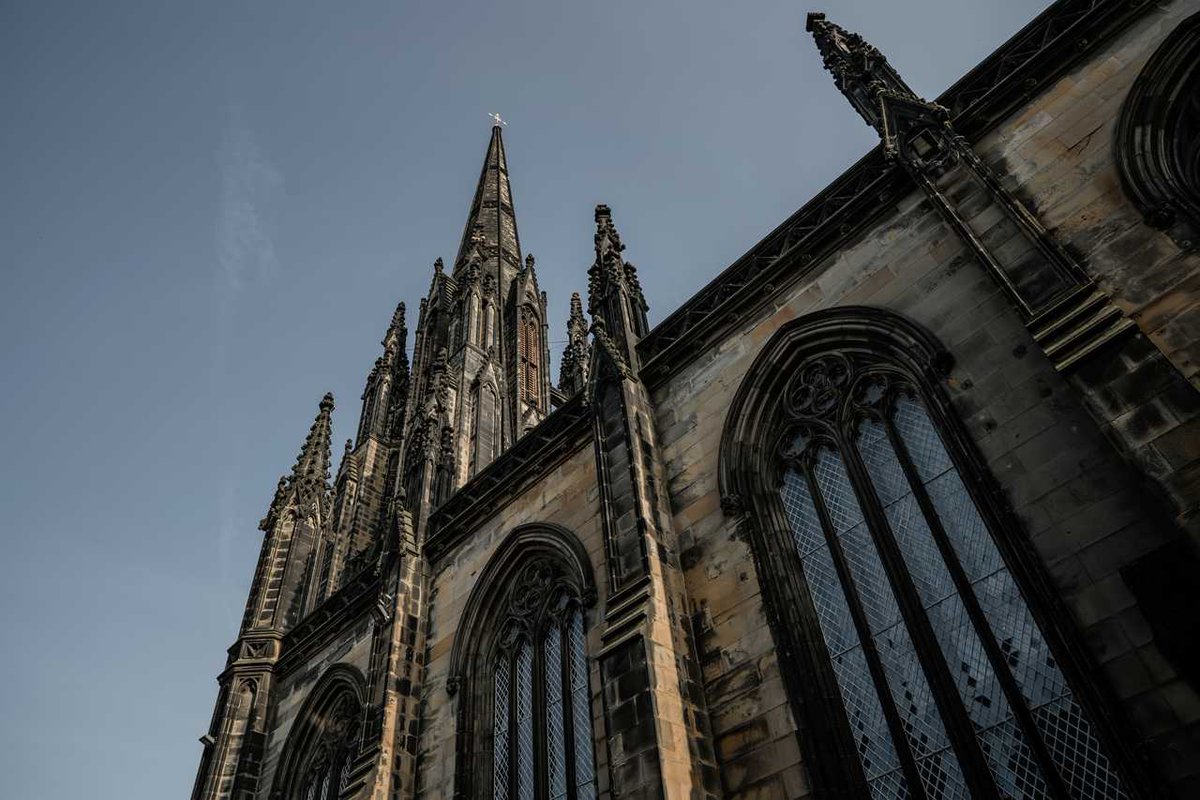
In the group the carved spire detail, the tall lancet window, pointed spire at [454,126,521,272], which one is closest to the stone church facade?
the carved spire detail

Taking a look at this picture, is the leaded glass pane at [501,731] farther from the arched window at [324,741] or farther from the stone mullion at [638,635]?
the arched window at [324,741]

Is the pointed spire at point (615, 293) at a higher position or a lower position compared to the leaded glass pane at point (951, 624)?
higher

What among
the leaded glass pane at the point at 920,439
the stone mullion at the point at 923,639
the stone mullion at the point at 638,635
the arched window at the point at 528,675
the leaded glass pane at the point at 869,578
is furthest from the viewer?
the arched window at the point at 528,675

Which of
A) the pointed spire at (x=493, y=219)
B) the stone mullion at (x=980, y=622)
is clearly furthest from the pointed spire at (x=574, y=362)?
the stone mullion at (x=980, y=622)

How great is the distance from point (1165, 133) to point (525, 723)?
9544mm

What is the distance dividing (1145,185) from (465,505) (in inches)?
401

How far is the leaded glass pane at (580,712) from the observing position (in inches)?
→ 372

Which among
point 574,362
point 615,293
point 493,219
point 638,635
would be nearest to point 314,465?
point 574,362

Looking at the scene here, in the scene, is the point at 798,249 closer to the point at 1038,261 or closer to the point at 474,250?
the point at 1038,261

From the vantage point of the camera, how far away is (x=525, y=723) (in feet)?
35.1

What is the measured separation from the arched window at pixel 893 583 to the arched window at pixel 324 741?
27.2 ft

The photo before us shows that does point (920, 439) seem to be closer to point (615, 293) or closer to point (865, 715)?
point (865, 715)

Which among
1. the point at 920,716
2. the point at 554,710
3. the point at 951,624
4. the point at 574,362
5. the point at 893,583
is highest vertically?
the point at 574,362

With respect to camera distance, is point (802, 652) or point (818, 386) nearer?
point (802, 652)
